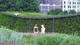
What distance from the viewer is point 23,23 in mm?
20766

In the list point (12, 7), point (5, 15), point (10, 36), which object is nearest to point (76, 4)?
point (12, 7)

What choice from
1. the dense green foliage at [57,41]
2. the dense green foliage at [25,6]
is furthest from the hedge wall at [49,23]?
the dense green foliage at [25,6]

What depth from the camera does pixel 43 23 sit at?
66.8 ft

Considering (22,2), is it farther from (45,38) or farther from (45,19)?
(45,38)

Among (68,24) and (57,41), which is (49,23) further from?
(57,41)

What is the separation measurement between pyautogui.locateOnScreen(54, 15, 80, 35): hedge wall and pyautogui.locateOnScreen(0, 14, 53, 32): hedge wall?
39 cm

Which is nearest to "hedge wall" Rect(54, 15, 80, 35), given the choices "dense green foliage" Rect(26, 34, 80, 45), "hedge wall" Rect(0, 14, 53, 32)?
"hedge wall" Rect(0, 14, 53, 32)

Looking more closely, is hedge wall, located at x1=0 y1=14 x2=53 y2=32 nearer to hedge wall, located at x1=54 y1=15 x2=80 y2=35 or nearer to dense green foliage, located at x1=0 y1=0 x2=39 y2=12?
hedge wall, located at x1=54 y1=15 x2=80 y2=35

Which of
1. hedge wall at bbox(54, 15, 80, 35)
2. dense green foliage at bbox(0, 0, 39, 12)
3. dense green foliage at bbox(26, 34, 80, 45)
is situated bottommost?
dense green foliage at bbox(0, 0, 39, 12)

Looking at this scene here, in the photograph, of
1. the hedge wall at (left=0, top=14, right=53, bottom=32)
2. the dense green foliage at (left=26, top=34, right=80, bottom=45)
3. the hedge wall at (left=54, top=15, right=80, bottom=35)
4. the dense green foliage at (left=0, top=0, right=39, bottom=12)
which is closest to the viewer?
the dense green foliage at (left=26, top=34, right=80, bottom=45)

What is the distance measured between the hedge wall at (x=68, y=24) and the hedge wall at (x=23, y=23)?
386mm

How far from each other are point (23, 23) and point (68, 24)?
8.06ft

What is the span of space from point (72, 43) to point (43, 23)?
10660 mm

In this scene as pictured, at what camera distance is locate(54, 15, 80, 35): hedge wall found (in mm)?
19516
